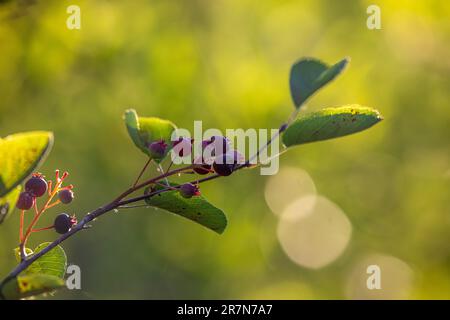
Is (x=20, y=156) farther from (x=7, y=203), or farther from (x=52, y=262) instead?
(x=52, y=262)

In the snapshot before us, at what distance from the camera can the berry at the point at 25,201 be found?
1.04m

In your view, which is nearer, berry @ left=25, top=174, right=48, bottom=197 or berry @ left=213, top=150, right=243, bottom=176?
berry @ left=213, top=150, right=243, bottom=176

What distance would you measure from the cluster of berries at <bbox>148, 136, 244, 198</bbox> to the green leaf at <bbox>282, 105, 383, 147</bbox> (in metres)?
0.10

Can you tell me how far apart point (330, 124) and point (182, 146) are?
22cm

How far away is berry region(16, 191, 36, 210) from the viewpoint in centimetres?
104

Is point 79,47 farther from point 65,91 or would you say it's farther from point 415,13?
point 415,13

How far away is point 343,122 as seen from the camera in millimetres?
1004

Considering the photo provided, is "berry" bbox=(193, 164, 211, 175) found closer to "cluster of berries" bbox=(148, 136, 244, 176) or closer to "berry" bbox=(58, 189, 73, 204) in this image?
"cluster of berries" bbox=(148, 136, 244, 176)

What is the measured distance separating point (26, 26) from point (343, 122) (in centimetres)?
569

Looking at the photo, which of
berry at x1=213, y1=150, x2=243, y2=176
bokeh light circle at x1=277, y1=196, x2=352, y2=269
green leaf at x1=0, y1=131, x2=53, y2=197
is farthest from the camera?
bokeh light circle at x1=277, y1=196, x2=352, y2=269

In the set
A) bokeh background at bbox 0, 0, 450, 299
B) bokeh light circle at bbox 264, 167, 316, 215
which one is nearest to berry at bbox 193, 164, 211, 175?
bokeh background at bbox 0, 0, 450, 299

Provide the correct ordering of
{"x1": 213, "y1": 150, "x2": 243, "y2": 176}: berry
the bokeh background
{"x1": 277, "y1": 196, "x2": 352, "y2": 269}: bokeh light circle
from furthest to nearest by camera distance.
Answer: {"x1": 277, "y1": 196, "x2": 352, "y2": 269}: bokeh light circle, the bokeh background, {"x1": 213, "y1": 150, "x2": 243, "y2": 176}: berry

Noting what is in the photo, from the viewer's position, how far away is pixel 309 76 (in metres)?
1.06

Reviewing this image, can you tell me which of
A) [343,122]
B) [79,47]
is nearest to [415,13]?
[79,47]
